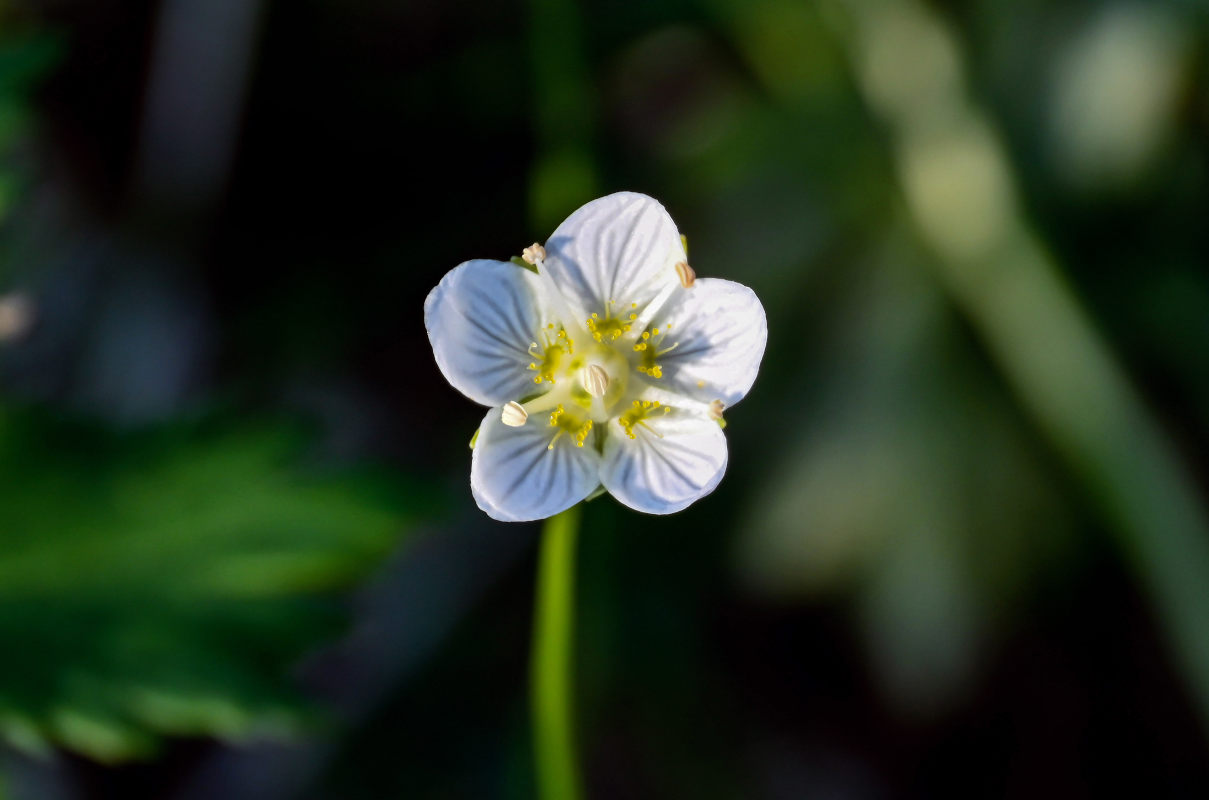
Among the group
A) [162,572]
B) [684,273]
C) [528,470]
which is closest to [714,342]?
[684,273]

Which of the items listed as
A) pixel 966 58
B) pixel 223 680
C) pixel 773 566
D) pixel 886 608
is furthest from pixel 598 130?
pixel 223 680

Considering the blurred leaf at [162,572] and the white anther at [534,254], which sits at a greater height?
the white anther at [534,254]

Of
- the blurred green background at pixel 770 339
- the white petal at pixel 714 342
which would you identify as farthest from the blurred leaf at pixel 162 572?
the white petal at pixel 714 342

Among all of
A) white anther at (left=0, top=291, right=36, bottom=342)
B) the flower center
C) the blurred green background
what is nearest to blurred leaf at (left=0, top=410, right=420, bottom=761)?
white anther at (left=0, top=291, right=36, bottom=342)

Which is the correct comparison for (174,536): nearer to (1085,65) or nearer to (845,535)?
(845,535)

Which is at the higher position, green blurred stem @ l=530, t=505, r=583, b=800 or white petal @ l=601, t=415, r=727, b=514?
white petal @ l=601, t=415, r=727, b=514

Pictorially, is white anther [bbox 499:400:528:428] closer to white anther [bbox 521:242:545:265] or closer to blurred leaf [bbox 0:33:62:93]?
white anther [bbox 521:242:545:265]

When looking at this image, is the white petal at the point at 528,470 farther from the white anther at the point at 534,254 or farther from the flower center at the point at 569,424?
the white anther at the point at 534,254
